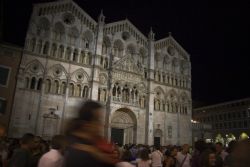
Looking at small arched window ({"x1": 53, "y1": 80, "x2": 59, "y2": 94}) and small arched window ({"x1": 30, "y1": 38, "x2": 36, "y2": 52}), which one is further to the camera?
small arched window ({"x1": 53, "y1": 80, "x2": 59, "y2": 94})

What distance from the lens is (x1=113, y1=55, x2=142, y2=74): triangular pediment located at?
1368 inches

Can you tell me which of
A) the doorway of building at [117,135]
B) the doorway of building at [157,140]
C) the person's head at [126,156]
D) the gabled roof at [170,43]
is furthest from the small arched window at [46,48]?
the person's head at [126,156]

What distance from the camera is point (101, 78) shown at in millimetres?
33500

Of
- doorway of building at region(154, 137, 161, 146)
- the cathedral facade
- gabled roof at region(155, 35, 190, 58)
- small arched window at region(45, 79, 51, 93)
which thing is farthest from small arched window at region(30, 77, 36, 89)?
gabled roof at region(155, 35, 190, 58)

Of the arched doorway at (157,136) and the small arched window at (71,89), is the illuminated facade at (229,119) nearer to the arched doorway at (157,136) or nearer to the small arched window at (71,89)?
the arched doorway at (157,136)

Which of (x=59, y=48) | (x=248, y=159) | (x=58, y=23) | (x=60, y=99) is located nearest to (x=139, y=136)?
(x=60, y=99)

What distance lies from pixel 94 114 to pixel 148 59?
35876 mm

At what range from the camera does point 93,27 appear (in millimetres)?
34812

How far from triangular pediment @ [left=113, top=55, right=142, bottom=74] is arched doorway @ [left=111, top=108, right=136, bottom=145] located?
619 cm

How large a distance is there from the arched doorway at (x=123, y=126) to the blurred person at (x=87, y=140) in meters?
30.6

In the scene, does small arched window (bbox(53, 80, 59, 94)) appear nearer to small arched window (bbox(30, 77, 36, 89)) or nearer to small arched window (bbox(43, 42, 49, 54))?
small arched window (bbox(30, 77, 36, 89))

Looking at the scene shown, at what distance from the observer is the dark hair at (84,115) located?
3.11 meters

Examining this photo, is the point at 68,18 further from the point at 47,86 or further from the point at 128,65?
the point at 128,65

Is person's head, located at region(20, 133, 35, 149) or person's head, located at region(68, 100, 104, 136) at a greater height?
person's head, located at region(68, 100, 104, 136)
